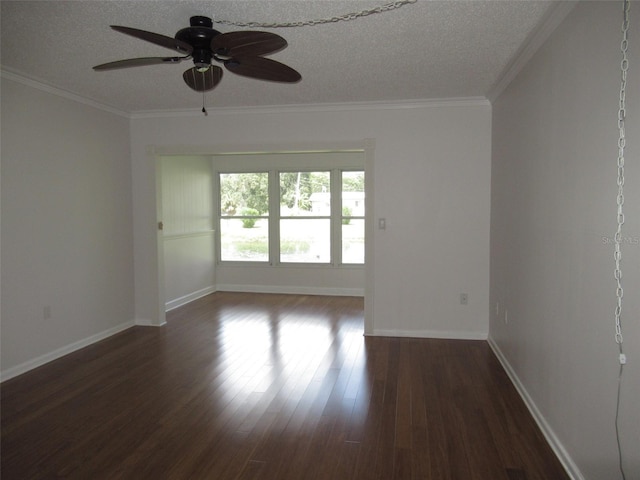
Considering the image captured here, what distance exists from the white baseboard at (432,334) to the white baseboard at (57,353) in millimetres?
2873

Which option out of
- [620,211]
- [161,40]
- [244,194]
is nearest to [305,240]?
[244,194]

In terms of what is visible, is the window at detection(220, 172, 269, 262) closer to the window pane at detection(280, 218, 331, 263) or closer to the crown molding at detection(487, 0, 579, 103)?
the window pane at detection(280, 218, 331, 263)

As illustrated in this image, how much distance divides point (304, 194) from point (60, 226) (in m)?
3.92

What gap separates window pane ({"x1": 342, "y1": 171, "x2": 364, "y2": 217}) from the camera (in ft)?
23.7

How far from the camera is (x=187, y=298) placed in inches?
262

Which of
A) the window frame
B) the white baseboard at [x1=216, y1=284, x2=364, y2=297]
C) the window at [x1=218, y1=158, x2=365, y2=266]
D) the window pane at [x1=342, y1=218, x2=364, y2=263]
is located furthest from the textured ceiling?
the white baseboard at [x1=216, y1=284, x2=364, y2=297]

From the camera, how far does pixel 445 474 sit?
2330 millimetres

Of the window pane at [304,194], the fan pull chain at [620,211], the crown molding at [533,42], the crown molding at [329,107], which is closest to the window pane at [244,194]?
the window pane at [304,194]

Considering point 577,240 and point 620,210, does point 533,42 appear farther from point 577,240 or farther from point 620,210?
point 620,210

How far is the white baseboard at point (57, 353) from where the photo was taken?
3676mm

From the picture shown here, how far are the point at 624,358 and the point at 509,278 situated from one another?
6.71ft

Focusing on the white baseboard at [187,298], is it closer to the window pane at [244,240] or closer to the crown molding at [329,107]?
the window pane at [244,240]

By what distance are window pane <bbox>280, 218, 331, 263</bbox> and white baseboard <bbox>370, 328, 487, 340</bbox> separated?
266cm

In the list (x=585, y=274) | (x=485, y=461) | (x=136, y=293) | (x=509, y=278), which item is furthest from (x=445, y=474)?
(x=136, y=293)
